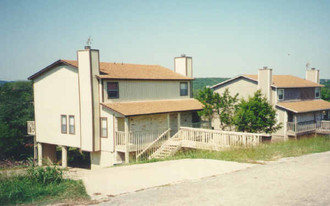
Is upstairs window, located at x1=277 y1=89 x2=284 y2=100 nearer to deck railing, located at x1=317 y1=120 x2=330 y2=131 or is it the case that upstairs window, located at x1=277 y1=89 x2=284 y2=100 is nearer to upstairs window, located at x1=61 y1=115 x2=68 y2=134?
deck railing, located at x1=317 y1=120 x2=330 y2=131

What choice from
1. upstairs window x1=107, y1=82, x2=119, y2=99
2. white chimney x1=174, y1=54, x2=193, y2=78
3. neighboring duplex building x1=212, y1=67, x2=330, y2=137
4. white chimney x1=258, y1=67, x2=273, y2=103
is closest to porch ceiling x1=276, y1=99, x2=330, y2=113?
neighboring duplex building x1=212, y1=67, x2=330, y2=137

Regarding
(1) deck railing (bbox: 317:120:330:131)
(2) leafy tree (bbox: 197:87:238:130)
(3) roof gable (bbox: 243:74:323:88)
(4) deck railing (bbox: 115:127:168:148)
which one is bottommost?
(1) deck railing (bbox: 317:120:330:131)

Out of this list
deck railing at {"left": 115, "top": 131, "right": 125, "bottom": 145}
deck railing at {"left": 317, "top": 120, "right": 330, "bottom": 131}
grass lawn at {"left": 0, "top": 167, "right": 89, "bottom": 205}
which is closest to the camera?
grass lawn at {"left": 0, "top": 167, "right": 89, "bottom": 205}

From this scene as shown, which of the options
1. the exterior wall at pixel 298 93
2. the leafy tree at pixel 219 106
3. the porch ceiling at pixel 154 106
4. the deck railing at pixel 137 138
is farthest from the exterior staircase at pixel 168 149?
the exterior wall at pixel 298 93

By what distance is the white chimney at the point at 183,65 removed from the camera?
29.2 metres

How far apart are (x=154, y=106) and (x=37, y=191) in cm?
1547

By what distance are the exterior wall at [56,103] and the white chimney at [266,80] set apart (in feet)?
71.4

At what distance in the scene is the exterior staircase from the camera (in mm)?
21500

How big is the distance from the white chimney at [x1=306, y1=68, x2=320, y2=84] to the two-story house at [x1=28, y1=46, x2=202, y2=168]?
23.6 meters

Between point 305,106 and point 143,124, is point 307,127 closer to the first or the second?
point 305,106

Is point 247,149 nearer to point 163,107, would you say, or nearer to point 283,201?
point 283,201

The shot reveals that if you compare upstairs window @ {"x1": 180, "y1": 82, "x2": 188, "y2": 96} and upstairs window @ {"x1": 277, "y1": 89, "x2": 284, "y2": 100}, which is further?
upstairs window @ {"x1": 277, "y1": 89, "x2": 284, "y2": 100}

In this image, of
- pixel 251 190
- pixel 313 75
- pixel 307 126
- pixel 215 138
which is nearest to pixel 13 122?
pixel 215 138

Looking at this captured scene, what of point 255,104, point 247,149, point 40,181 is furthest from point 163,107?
point 40,181
